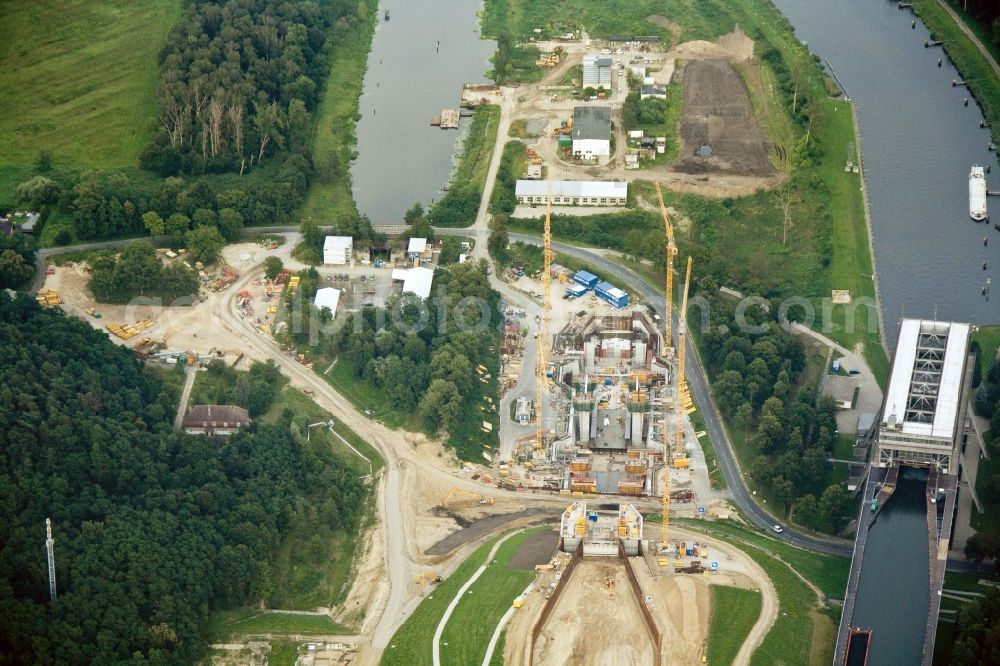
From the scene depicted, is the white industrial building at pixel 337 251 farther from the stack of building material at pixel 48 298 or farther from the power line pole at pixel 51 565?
the power line pole at pixel 51 565

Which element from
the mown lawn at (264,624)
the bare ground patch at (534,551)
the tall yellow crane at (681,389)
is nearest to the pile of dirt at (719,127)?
the tall yellow crane at (681,389)

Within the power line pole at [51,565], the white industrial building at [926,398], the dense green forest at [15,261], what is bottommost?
the power line pole at [51,565]

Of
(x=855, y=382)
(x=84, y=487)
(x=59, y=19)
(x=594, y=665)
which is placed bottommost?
(x=594, y=665)

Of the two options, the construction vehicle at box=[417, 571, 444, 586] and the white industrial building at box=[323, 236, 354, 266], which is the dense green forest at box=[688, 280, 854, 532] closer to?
the construction vehicle at box=[417, 571, 444, 586]

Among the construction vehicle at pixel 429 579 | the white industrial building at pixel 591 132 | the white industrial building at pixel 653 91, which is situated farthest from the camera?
the white industrial building at pixel 653 91

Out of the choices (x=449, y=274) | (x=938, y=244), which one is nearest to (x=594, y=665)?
(x=449, y=274)

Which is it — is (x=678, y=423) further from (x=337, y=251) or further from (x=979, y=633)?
(x=337, y=251)

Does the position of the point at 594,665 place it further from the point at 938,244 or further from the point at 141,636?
the point at 938,244
